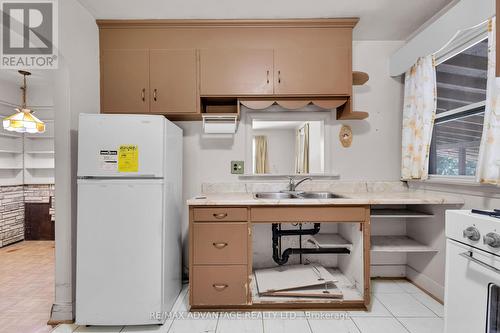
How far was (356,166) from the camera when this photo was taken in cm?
258

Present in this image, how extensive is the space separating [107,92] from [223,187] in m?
1.34

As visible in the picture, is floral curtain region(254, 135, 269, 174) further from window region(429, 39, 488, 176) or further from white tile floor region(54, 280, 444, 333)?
window region(429, 39, 488, 176)

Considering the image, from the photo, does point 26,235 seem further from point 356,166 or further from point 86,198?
point 356,166

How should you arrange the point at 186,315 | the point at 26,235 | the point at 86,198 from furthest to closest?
1. the point at 26,235
2. the point at 186,315
3. the point at 86,198

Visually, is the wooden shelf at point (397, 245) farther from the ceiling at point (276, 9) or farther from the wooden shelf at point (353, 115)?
the ceiling at point (276, 9)

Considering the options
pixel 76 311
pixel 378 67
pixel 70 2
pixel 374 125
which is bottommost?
pixel 76 311

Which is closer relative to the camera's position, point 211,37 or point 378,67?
point 211,37

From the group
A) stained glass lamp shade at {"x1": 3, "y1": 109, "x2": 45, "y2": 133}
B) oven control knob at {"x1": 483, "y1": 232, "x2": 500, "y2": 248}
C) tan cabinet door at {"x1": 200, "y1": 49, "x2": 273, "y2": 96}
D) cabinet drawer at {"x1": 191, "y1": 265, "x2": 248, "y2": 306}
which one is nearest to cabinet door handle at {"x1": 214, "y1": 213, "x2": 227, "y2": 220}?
cabinet drawer at {"x1": 191, "y1": 265, "x2": 248, "y2": 306}

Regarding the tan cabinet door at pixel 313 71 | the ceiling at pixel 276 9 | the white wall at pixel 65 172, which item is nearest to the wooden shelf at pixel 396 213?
the tan cabinet door at pixel 313 71

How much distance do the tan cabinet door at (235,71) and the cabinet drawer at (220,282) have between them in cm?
146

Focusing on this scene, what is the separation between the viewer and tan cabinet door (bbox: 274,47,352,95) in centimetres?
224

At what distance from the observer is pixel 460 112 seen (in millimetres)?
2006

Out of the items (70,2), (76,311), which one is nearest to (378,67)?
(70,2)

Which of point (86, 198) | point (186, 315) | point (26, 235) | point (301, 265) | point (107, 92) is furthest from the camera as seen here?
point (26, 235)
